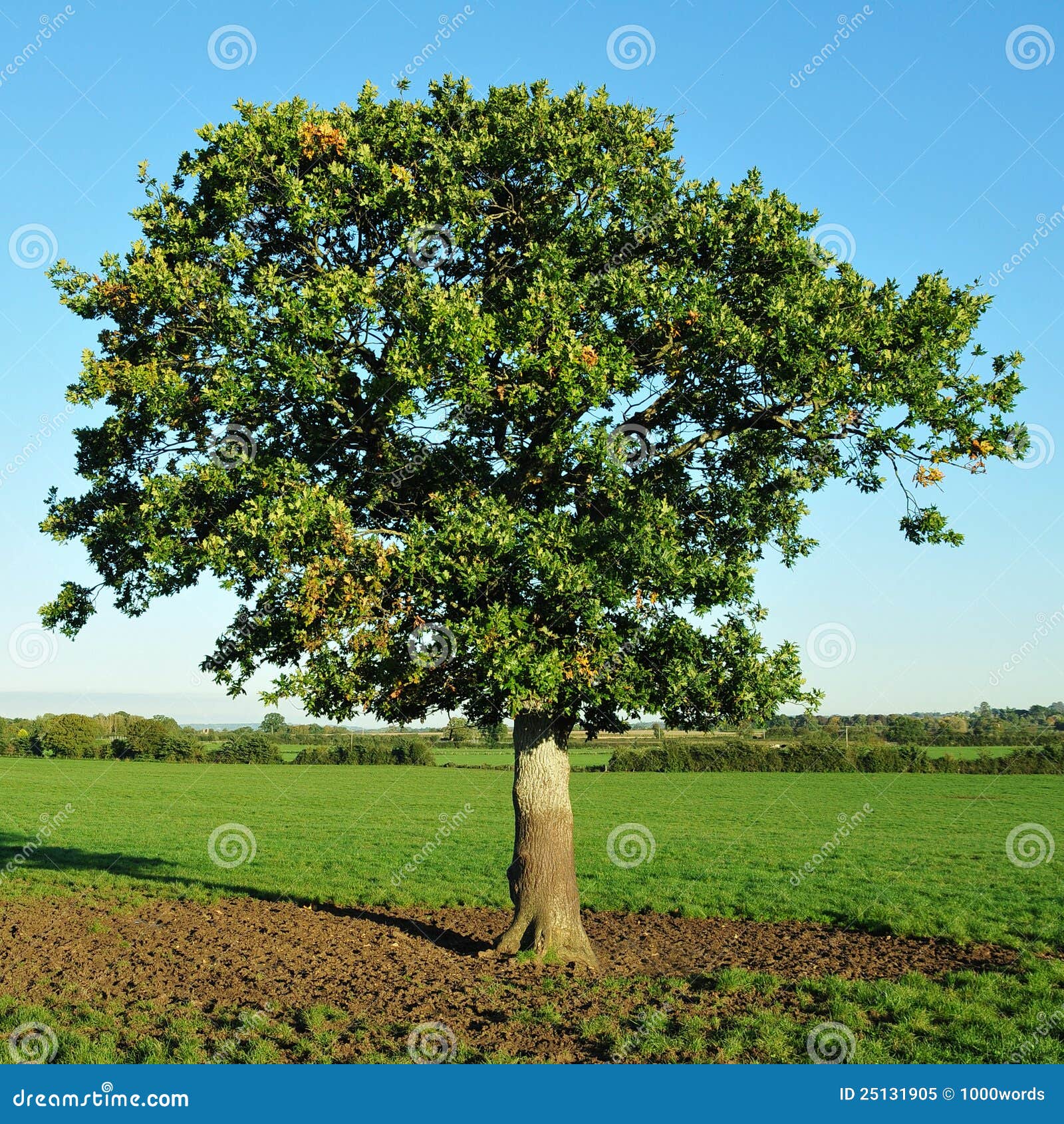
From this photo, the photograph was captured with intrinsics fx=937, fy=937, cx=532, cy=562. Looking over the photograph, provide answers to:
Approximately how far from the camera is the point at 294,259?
Answer: 50.0 ft

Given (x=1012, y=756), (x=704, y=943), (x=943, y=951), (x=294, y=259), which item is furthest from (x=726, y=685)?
(x=1012, y=756)

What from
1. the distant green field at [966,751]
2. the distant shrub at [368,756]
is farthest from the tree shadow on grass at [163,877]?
the distant green field at [966,751]

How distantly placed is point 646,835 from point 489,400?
2843cm

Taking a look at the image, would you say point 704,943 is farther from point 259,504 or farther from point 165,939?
point 259,504

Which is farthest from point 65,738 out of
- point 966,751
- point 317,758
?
point 966,751

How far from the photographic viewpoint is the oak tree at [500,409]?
1265 cm

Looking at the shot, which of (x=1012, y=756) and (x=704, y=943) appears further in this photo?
(x=1012, y=756)

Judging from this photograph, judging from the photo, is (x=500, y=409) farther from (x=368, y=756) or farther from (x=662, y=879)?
(x=368, y=756)

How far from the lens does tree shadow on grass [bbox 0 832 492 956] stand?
17.8 m

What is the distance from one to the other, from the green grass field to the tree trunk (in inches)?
53.7

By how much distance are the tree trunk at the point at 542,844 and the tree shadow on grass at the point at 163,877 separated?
1065 millimetres

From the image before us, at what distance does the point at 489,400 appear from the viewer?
12789 mm

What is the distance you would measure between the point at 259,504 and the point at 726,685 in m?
7.51

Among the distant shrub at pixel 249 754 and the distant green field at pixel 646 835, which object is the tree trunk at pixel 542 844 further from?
the distant shrub at pixel 249 754
